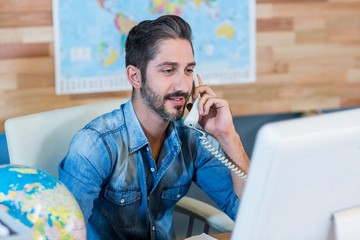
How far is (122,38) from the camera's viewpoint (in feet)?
9.28

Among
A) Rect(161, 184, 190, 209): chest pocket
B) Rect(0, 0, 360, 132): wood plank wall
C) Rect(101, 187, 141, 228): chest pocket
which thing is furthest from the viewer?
Rect(0, 0, 360, 132): wood plank wall

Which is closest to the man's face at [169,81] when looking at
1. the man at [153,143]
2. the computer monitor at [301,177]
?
the man at [153,143]

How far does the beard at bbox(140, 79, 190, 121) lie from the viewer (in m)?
2.08

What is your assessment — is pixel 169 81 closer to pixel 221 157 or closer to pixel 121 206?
pixel 221 157

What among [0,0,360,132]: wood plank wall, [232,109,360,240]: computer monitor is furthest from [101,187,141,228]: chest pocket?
[232,109,360,240]: computer monitor

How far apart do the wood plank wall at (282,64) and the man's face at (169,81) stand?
30.2 inches

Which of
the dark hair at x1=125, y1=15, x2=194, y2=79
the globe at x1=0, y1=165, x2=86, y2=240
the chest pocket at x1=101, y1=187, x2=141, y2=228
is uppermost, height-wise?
the dark hair at x1=125, y1=15, x2=194, y2=79

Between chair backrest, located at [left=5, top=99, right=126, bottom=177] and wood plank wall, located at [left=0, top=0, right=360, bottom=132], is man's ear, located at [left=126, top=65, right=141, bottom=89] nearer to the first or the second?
chair backrest, located at [left=5, top=99, right=126, bottom=177]

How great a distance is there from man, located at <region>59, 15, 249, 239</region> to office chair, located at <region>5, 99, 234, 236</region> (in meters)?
0.11

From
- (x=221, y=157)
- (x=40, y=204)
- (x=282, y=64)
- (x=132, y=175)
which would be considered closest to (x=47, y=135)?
(x=132, y=175)

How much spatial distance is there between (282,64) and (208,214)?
1018 millimetres

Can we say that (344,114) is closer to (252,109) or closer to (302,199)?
(302,199)

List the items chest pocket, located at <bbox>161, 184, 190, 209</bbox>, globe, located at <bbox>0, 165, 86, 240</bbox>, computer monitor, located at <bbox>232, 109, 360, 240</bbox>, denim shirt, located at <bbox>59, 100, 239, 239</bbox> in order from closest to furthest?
computer monitor, located at <bbox>232, 109, 360, 240</bbox> → globe, located at <bbox>0, 165, 86, 240</bbox> → denim shirt, located at <bbox>59, 100, 239, 239</bbox> → chest pocket, located at <bbox>161, 184, 190, 209</bbox>

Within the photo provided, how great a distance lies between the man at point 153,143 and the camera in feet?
6.70
